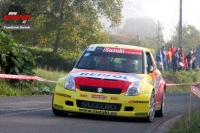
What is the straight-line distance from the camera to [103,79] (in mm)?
12828

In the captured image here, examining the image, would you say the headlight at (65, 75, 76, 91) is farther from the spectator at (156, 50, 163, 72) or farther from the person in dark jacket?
the person in dark jacket

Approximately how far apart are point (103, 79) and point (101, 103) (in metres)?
0.52

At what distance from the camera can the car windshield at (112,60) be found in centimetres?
1401

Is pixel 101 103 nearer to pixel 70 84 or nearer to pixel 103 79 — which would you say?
pixel 103 79

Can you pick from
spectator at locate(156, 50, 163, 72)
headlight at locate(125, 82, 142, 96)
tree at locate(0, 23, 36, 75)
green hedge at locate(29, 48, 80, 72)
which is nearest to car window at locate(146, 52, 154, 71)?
headlight at locate(125, 82, 142, 96)

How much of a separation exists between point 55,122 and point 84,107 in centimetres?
97

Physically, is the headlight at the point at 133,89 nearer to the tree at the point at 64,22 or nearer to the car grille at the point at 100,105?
the car grille at the point at 100,105

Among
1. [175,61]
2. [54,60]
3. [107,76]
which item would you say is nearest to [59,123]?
[107,76]

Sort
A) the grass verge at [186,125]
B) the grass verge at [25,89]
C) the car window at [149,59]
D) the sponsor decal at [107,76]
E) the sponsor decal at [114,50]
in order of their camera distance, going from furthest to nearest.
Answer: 1. the grass verge at [25,89]
2. the car window at [149,59]
3. the sponsor decal at [114,50]
4. the sponsor decal at [107,76]
5. the grass verge at [186,125]

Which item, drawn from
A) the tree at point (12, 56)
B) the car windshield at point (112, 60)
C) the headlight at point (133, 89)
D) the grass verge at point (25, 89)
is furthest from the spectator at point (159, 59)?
the headlight at point (133, 89)

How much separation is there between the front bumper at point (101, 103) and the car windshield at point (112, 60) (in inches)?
51.9

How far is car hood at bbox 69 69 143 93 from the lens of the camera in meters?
12.7

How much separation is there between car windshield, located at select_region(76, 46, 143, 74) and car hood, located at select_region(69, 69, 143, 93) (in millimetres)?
695

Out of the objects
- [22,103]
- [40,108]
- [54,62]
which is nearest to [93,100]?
[40,108]
